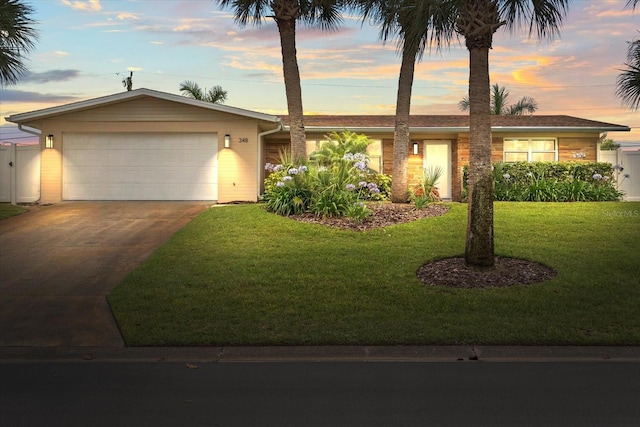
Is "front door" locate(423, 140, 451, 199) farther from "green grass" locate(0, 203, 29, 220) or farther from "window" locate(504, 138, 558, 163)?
"green grass" locate(0, 203, 29, 220)

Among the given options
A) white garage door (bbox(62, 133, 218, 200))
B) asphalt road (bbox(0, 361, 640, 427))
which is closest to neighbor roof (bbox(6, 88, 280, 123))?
white garage door (bbox(62, 133, 218, 200))

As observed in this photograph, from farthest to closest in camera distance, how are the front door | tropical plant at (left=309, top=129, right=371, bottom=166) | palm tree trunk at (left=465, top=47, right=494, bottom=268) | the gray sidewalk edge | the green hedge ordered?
the front door → the green hedge → tropical plant at (left=309, top=129, right=371, bottom=166) → palm tree trunk at (left=465, top=47, right=494, bottom=268) → the gray sidewalk edge

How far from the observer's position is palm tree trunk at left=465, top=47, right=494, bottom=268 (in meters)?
10.0

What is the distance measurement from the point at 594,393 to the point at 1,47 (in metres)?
17.0

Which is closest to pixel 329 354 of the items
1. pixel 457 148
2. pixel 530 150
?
pixel 457 148

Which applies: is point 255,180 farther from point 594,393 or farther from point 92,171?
point 594,393

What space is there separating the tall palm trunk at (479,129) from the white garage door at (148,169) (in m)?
11.0

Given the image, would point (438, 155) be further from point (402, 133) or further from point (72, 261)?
point (72, 261)

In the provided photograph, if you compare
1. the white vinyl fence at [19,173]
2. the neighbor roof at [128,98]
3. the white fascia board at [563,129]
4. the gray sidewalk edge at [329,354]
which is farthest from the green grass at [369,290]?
the white vinyl fence at [19,173]

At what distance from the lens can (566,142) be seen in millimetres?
23641

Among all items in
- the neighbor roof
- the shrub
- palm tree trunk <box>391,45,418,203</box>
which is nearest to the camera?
the shrub

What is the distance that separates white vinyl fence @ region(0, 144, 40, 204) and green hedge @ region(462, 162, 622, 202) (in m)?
14.0

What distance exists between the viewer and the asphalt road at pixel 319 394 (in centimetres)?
502

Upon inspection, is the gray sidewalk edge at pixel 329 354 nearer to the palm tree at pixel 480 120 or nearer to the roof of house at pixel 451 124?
the palm tree at pixel 480 120
